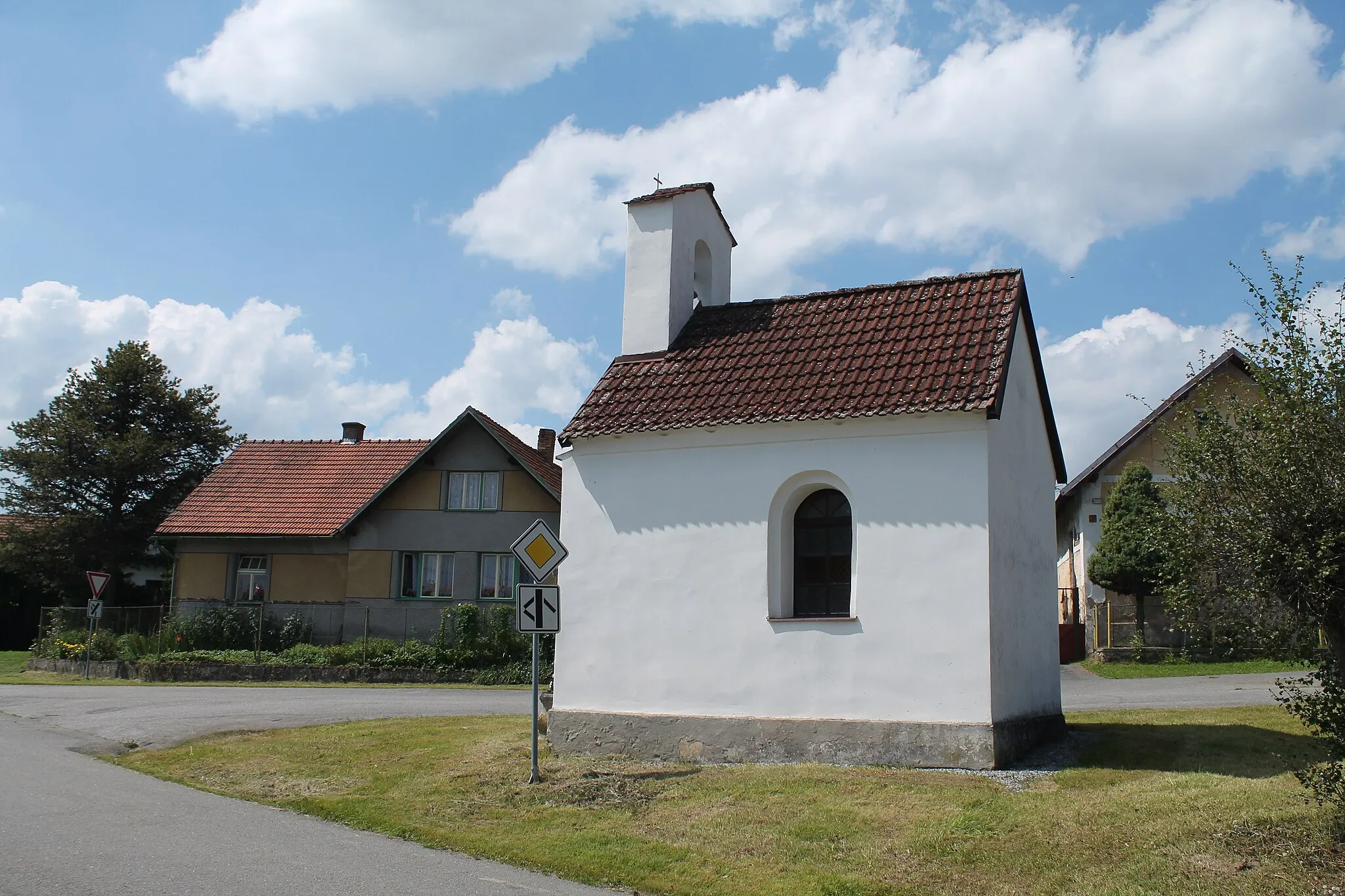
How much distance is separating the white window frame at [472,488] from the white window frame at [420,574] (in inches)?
58.8

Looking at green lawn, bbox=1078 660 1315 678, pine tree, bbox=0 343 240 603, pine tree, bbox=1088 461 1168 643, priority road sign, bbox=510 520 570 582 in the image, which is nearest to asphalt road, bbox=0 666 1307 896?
priority road sign, bbox=510 520 570 582

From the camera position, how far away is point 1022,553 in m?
13.5

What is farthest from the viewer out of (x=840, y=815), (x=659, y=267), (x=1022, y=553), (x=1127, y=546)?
(x=1127, y=546)

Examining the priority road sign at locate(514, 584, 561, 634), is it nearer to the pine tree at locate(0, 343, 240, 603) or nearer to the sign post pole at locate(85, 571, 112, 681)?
the sign post pole at locate(85, 571, 112, 681)

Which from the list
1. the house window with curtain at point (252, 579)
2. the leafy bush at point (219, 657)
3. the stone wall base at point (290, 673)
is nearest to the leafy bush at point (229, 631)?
the leafy bush at point (219, 657)

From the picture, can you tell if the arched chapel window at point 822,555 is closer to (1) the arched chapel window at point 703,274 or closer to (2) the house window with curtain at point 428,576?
(1) the arched chapel window at point 703,274

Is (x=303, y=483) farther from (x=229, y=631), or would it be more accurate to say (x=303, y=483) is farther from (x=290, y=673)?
(x=290, y=673)

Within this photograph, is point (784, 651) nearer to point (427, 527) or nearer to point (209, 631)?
point (427, 527)

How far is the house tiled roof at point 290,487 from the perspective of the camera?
33.7 meters

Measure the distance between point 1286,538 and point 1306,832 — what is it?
2.09m

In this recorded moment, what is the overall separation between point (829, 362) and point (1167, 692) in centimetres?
1130

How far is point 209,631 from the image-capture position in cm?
3156

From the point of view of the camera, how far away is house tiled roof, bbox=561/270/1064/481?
1243cm

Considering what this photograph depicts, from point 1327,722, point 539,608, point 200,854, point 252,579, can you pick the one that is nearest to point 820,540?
point 539,608
